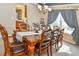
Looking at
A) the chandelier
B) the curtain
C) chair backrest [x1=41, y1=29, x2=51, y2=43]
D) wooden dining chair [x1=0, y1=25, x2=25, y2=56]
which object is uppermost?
the chandelier

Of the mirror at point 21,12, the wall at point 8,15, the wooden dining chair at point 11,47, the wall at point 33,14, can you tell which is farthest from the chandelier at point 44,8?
the wooden dining chair at point 11,47

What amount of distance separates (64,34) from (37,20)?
1.18 feet

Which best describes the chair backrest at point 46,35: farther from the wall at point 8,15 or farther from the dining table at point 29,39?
the wall at point 8,15

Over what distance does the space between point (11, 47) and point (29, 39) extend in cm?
22

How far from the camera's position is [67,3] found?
167cm

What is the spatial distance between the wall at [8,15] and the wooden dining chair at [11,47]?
6cm

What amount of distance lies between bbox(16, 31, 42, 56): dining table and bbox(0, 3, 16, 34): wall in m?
0.12

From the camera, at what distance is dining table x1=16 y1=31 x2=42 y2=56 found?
1633 millimetres

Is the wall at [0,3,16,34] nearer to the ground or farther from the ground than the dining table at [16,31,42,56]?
farther from the ground

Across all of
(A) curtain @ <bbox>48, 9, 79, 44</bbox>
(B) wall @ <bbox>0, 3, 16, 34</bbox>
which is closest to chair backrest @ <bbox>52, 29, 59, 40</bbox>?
(A) curtain @ <bbox>48, 9, 79, 44</bbox>

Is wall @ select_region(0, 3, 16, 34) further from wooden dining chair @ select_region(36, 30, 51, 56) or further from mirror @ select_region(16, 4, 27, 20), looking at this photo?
wooden dining chair @ select_region(36, 30, 51, 56)

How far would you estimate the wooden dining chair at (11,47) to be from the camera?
5.25 feet

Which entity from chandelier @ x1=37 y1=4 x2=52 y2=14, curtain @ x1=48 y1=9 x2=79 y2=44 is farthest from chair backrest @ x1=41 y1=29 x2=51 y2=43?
chandelier @ x1=37 y1=4 x2=52 y2=14

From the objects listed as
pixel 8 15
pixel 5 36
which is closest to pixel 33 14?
pixel 8 15
